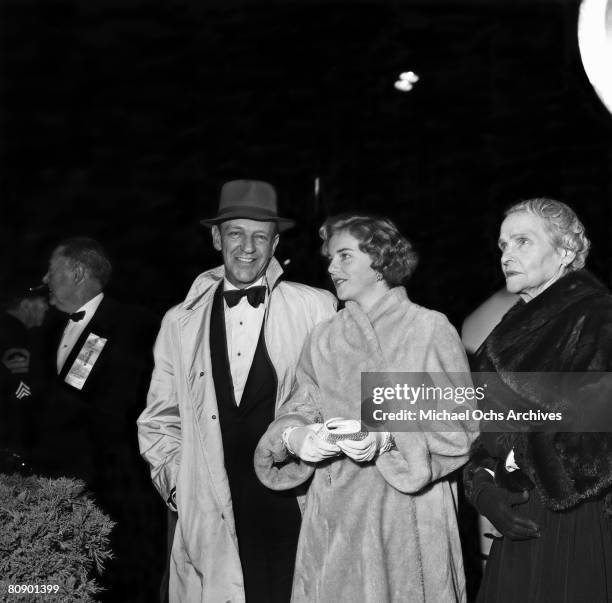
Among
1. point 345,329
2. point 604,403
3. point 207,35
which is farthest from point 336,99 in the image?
point 604,403

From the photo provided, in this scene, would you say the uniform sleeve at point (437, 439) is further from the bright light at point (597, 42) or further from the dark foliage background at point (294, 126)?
the bright light at point (597, 42)

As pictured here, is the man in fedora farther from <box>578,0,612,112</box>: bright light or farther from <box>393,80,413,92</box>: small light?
<box>578,0,612,112</box>: bright light

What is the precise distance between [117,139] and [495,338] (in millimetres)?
1958

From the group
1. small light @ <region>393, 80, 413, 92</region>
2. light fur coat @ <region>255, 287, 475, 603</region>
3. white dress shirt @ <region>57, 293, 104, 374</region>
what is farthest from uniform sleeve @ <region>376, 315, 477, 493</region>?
white dress shirt @ <region>57, 293, 104, 374</region>

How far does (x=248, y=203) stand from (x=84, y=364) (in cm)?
101

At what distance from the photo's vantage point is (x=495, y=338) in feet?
10.7

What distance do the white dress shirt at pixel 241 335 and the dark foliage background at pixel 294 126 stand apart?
1.15 ft

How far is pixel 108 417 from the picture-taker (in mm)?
4027

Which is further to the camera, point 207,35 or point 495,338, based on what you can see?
point 207,35

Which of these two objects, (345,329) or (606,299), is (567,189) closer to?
(606,299)

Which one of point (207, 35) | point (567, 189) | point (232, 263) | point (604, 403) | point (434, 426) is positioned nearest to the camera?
point (604, 403)

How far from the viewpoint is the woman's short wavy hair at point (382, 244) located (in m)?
3.34

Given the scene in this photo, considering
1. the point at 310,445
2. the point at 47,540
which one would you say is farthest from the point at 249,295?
the point at 47,540

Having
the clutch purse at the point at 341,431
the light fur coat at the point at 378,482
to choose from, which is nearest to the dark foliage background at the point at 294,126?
the light fur coat at the point at 378,482
